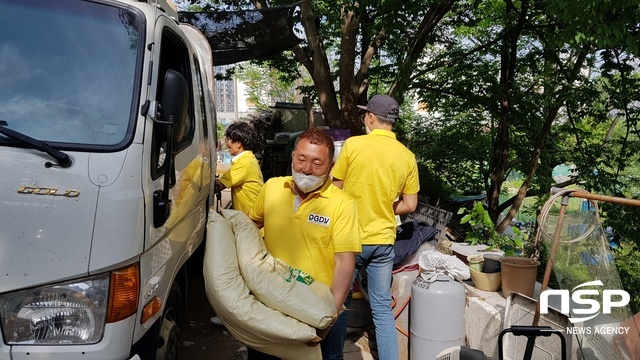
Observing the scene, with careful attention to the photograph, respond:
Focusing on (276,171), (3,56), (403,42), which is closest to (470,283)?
(3,56)

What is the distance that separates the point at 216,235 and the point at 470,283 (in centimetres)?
270

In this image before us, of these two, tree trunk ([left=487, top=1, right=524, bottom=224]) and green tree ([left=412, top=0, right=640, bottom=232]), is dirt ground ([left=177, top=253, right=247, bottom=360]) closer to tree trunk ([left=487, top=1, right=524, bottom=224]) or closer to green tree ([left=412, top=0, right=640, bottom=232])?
green tree ([left=412, top=0, right=640, bottom=232])

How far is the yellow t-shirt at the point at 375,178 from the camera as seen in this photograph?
3.36m

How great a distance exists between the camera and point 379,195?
11.1 ft

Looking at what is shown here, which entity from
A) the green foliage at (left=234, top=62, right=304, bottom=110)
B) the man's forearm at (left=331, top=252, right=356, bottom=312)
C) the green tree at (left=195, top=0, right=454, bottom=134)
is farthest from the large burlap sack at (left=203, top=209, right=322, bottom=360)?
the green foliage at (left=234, top=62, right=304, bottom=110)

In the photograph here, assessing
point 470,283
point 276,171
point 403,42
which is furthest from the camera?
point 276,171

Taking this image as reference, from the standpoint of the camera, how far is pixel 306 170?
7.60 feet

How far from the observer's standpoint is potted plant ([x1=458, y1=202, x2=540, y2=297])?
3539 mm

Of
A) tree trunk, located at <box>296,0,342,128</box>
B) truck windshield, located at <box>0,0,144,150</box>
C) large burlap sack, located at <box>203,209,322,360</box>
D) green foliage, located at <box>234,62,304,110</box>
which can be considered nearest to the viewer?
large burlap sack, located at <box>203,209,322,360</box>

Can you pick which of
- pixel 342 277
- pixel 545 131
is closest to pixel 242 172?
pixel 342 277

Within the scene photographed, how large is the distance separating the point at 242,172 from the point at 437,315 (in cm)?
201

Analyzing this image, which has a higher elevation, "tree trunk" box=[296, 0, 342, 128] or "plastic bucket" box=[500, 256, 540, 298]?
"tree trunk" box=[296, 0, 342, 128]

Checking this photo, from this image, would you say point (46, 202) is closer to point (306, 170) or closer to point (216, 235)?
point (216, 235)

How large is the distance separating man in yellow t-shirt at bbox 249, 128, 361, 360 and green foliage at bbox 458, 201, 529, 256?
2.30 meters
